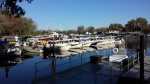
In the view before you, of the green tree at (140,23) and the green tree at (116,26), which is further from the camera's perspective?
the green tree at (116,26)

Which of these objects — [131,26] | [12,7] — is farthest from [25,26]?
[131,26]

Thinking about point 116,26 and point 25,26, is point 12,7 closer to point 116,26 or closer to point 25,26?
point 25,26

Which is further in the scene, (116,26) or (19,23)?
(116,26)

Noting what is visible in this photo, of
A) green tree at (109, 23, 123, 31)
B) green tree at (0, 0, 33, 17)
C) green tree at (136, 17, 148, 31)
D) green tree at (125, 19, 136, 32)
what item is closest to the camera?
green tree at (0, 0, 33, 17)

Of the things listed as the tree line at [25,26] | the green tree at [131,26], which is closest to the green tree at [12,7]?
the tree line at [25,26]

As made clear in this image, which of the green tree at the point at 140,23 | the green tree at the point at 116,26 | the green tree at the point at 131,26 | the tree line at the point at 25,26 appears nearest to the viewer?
the tree line at the point at 25,26

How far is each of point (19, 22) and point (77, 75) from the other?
85.8 m

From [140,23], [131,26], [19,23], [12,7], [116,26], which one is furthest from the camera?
[116,26]

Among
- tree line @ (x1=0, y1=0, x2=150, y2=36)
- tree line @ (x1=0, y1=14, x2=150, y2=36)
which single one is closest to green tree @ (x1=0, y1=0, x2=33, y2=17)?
tree line @ (x1=0, y1=0, x2=150, y2=36)

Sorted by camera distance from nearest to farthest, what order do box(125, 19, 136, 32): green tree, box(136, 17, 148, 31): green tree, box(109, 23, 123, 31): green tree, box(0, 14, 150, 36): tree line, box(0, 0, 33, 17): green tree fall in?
box(0, 0, 33, 17): green tree, box(0, 14, 150, 36): tree line, box(136, 17, 148, 31): green tree, box(125, 19, 136, 32): green tree, box(109, 23, 123, 31): green tree

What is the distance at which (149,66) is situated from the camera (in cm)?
2002

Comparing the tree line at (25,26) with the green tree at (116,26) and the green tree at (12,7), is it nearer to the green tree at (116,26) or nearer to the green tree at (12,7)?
the green tree at (116,26)

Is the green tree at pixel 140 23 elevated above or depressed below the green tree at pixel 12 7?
above

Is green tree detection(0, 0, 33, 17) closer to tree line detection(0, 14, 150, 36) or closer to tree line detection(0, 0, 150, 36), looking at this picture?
tree line detection(0, 0, 150, 36)
